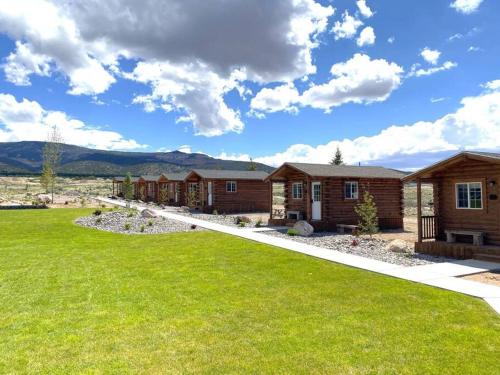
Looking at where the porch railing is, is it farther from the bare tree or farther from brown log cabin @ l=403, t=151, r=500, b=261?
the bare tree

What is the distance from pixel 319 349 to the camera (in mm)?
5383

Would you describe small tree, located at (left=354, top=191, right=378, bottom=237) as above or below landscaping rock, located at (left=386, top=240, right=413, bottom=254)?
above

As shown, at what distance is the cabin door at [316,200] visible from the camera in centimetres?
2116

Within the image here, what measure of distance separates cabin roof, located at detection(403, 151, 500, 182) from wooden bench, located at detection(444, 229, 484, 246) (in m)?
2.29

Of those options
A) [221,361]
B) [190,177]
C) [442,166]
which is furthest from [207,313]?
[190,177]

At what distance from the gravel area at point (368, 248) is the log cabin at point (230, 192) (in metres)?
14.3

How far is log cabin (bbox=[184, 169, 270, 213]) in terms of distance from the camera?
32531 millimetres

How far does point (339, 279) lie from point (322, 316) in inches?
111

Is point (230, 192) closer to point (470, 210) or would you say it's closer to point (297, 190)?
point (297, 190)

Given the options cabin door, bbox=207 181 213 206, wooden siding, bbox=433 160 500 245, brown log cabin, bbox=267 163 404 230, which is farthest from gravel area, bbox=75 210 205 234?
wooden siding, bbox=433 160 500 245

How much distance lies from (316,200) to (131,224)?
1027 centimetres

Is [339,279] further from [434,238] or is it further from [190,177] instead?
[190,177]

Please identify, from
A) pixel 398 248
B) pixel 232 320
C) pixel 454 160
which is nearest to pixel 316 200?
pixel 398 248

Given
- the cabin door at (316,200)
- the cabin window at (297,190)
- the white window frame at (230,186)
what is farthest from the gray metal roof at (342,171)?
the white window frame at (230,186)
